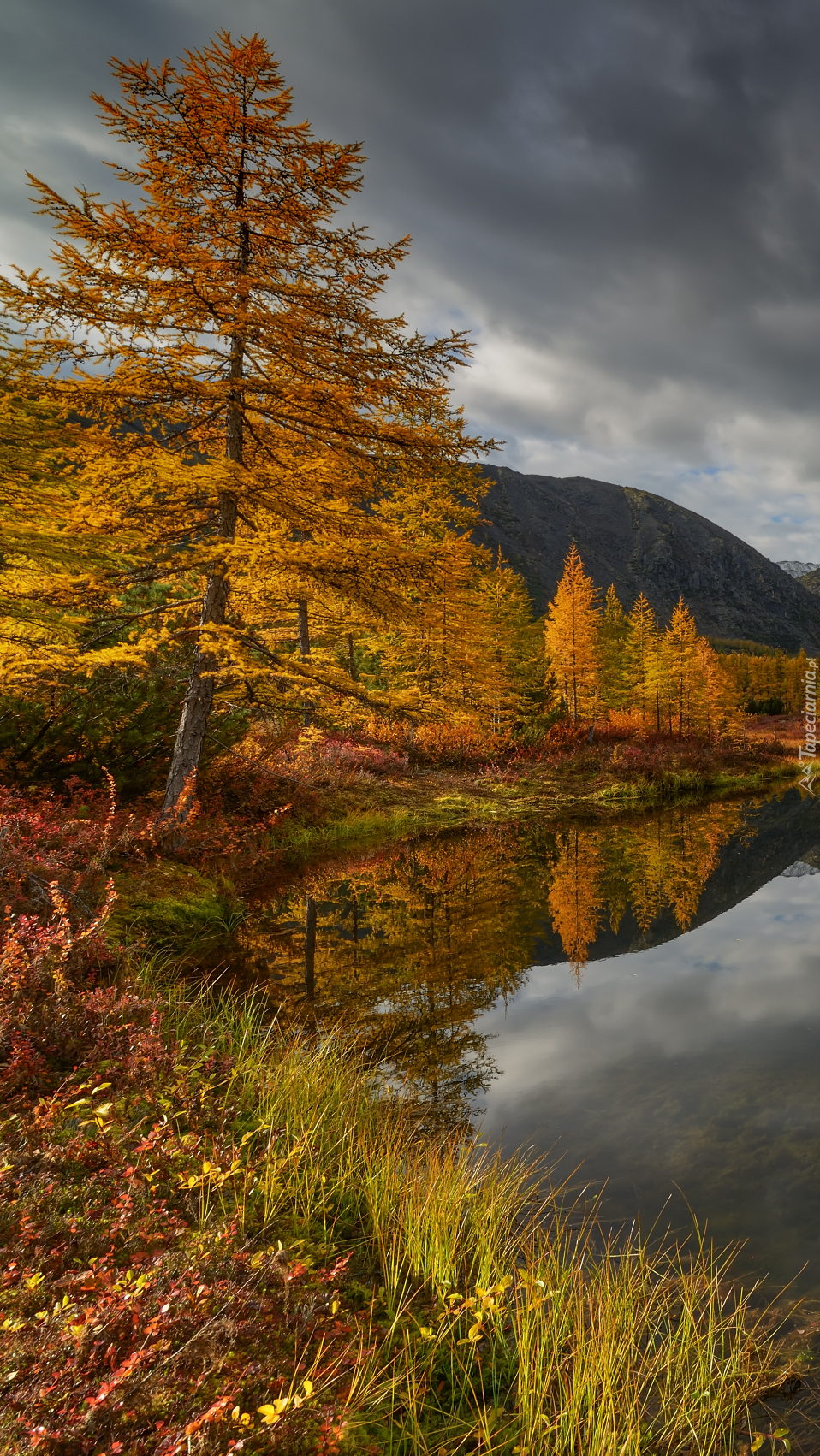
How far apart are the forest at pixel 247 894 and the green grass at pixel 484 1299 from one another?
0.10 feet

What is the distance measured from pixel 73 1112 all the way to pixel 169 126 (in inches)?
411

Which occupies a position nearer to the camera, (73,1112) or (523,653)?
(73,1112)

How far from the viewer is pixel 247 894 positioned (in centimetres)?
1064

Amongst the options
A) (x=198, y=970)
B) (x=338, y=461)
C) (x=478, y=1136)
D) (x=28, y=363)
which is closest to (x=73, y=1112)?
(x=478, y=1136)

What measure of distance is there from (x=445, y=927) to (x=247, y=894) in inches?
134

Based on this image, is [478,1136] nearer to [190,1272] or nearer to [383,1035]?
[383,1035]

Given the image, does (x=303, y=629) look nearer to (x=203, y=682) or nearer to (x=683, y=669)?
(x=203, y=682)

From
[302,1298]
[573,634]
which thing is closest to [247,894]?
[302,1298]

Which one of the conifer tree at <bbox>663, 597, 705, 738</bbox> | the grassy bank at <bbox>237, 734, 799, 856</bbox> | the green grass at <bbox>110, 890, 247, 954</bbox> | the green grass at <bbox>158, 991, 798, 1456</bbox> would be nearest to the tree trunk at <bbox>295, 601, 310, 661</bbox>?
the grassy bank at <bbox>237, 734, 799, 856</bbox>

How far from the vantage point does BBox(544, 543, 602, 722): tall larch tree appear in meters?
34.4

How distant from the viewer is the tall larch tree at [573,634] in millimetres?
34375

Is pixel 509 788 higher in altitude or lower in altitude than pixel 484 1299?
lower

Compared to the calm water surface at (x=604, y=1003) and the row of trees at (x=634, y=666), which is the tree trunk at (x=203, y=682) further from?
the row of trees at (x=634, y=666)

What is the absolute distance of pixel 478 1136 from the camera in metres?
4.74
